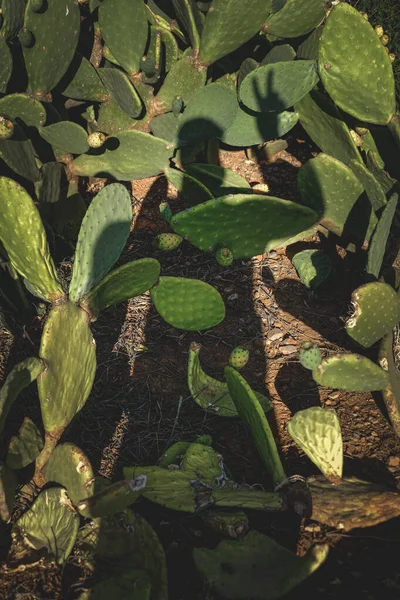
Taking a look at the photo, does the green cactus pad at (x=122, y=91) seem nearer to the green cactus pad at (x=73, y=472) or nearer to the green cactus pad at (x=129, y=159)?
the green cactus pad at (x=129, y=159)

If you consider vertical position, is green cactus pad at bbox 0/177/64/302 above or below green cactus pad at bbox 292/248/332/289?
above

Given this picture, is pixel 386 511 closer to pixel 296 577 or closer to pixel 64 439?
pixel 296 577

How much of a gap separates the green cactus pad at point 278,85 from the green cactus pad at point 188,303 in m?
0.90

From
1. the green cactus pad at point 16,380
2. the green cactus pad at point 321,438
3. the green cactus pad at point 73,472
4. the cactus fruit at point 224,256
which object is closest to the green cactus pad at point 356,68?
the cactus fruit at point 224,256

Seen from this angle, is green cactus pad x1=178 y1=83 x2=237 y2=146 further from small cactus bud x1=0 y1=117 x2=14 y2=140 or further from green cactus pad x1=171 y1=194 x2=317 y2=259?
small cactus bud x1=0 y1=117 x2=14 y2=140

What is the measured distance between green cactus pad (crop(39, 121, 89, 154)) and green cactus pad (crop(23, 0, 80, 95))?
0.20m

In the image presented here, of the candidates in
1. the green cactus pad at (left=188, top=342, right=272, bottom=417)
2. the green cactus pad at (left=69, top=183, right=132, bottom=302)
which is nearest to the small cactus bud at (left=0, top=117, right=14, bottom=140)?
the green cactus pad at (left=69, top=183, right=132, bottom=302)

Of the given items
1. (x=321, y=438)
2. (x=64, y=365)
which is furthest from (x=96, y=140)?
(x=321, y=438)

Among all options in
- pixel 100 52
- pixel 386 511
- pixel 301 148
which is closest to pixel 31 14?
pixel 100 52

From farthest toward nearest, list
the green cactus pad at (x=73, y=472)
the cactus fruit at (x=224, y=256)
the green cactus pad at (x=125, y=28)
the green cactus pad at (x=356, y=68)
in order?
the green cactus pad at (x=125, y=28) < the cactus fruit at (x=224, y=256) < the green cactus pad at (x=356, y=68) < the green cactus pad at (x=73, y=472)

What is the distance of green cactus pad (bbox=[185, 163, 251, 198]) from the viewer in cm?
269

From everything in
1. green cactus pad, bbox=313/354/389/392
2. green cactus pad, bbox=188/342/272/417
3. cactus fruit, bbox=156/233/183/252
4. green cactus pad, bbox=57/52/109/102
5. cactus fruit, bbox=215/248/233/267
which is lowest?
green cactus pad, bbox=188/342/272/417

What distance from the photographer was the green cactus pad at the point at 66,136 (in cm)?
258

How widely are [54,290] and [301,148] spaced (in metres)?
1.74
